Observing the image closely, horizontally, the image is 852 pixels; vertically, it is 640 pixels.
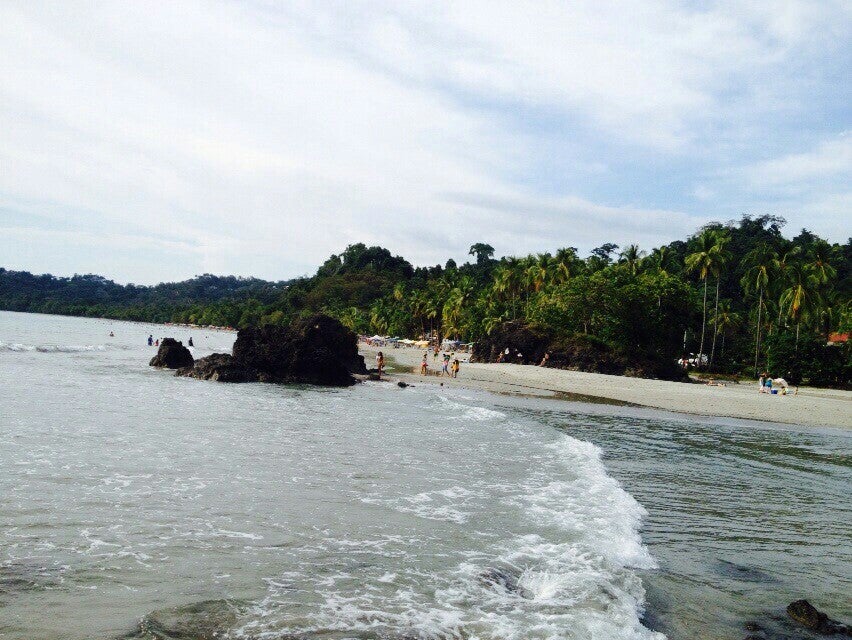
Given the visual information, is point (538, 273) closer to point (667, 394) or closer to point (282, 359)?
point (667, 394)

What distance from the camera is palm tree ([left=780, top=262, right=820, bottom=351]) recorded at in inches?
2041

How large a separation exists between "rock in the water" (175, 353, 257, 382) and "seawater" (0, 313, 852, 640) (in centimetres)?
1346

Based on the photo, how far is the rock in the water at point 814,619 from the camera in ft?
20.7

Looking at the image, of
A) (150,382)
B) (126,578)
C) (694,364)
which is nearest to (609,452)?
(126,578)

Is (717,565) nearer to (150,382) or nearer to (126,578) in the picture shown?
(126,578)

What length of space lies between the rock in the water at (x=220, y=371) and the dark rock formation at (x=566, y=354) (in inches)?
1132

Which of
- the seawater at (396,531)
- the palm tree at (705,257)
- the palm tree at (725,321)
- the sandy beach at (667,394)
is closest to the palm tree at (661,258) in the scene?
the palm tree at (725,321)

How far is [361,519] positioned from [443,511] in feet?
4.64

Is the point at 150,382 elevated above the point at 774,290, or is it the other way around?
the point at 774,290

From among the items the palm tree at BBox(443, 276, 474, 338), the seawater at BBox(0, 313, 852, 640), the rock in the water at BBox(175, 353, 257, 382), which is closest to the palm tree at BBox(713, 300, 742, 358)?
the palm tree at BBox(443, 276, 474, 338)

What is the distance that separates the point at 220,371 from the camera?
32.4 m

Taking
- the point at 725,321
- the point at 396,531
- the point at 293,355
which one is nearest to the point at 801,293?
the point at 725,321

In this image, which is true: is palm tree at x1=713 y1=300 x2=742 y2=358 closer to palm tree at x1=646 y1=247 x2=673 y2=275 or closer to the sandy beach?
palm tree at x1=646 y1=247 x2=673 y2=275

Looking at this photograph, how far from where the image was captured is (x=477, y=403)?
28.5 m
